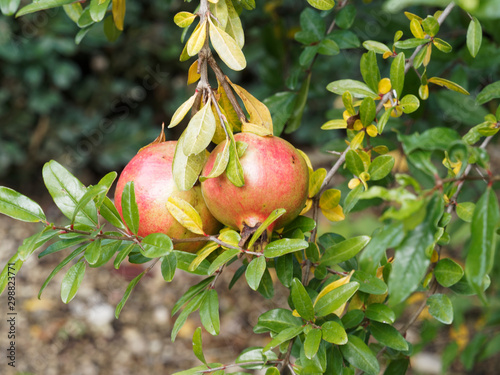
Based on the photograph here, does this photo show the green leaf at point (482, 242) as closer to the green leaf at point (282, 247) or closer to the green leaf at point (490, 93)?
the green leaf at point (282, 247)

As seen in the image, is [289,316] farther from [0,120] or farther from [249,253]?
[0,120]

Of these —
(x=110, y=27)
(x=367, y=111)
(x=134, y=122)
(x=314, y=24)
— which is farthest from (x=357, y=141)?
(x=134, y=122)

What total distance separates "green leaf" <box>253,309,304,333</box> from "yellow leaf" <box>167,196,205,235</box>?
140 millimetres

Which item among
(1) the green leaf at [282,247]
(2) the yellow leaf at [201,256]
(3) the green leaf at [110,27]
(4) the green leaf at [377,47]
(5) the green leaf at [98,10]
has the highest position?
(5) the green leaf at [98,10]

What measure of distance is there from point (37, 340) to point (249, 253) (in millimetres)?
1409

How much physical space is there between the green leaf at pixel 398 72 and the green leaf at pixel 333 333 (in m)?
0.29

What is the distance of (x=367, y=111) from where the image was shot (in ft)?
1.98

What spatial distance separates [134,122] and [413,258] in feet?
7.17

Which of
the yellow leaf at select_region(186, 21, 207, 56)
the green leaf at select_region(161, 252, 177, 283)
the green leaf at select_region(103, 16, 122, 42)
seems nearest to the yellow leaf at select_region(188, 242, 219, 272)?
the green leaf at select_region(161, 252, 177, 283)

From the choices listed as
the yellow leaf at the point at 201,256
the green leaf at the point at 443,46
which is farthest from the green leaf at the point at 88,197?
the green leaf at the point at 443,46

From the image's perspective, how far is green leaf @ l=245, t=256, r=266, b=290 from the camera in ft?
1.68

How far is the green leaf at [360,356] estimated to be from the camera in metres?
0.56

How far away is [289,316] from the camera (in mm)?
581

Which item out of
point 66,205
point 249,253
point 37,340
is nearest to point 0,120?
point 37,340
